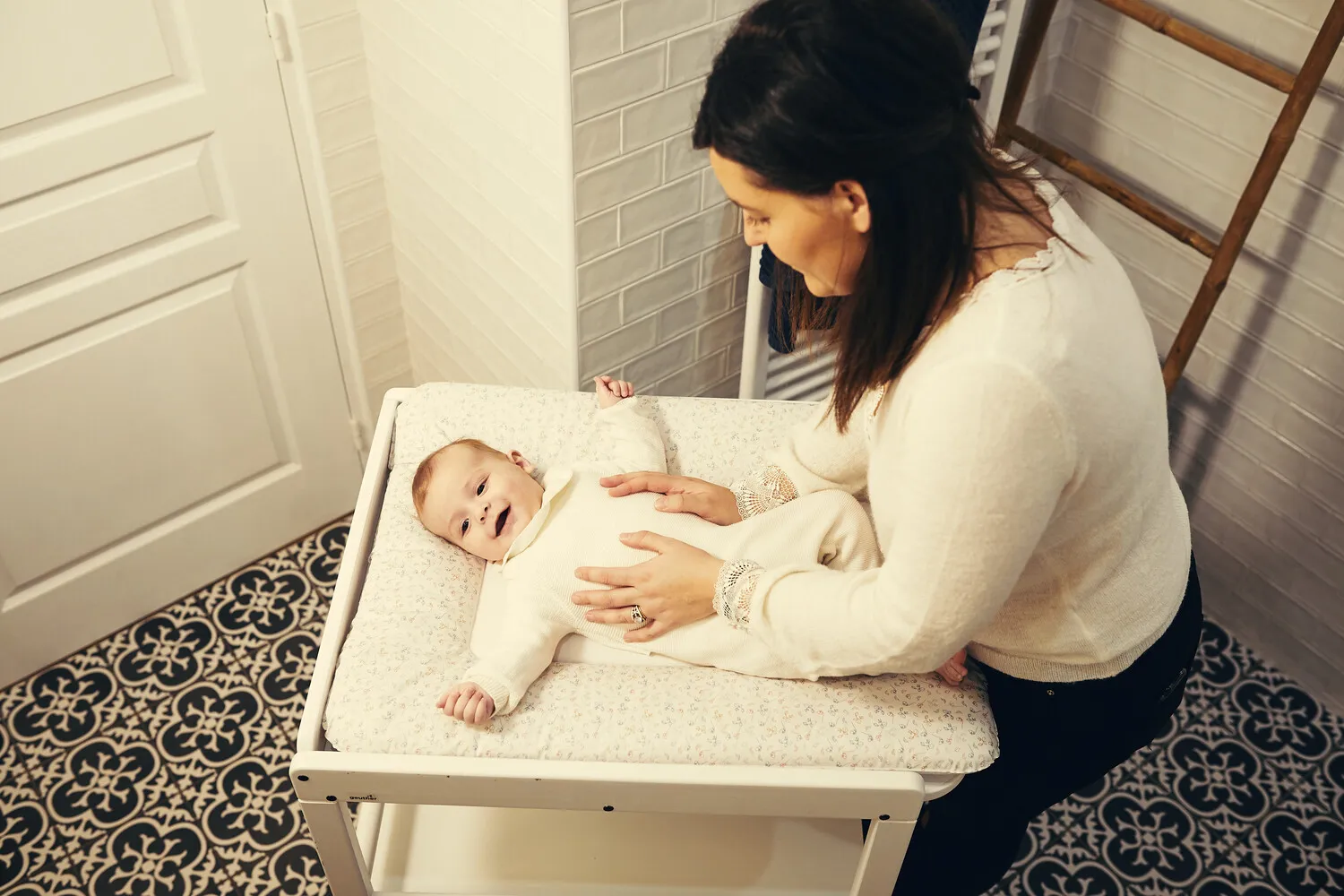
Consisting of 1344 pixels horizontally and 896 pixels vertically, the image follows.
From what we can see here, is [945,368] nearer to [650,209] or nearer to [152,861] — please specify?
[650,209]

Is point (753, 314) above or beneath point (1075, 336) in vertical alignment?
beneath

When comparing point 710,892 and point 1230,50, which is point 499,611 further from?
point 1230,50

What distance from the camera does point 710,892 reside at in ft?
4.95

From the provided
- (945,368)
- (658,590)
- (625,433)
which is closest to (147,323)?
(625,433)

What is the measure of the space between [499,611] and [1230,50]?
128cm

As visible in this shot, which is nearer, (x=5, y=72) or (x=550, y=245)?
(x=5, y=72)

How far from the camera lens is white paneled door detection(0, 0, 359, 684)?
5.38 feet

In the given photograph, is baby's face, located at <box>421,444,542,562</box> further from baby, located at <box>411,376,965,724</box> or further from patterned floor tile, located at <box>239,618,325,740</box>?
patterned floor tile, located at <box>239,618,325,740</box>

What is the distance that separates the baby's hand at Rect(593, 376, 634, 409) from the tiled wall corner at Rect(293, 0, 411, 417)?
2.42ft

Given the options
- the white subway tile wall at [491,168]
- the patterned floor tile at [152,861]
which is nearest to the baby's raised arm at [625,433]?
the white subway tile wall at [491,168]

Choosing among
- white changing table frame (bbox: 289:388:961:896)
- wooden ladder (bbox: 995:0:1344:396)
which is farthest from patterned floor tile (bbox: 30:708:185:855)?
wooden ladder (bbox: 995:0:1344:396)

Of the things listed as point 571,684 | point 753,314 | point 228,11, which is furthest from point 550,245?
point 571,684

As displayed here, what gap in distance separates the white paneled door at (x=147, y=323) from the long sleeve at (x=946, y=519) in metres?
1.23

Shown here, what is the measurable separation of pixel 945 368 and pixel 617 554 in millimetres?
565
